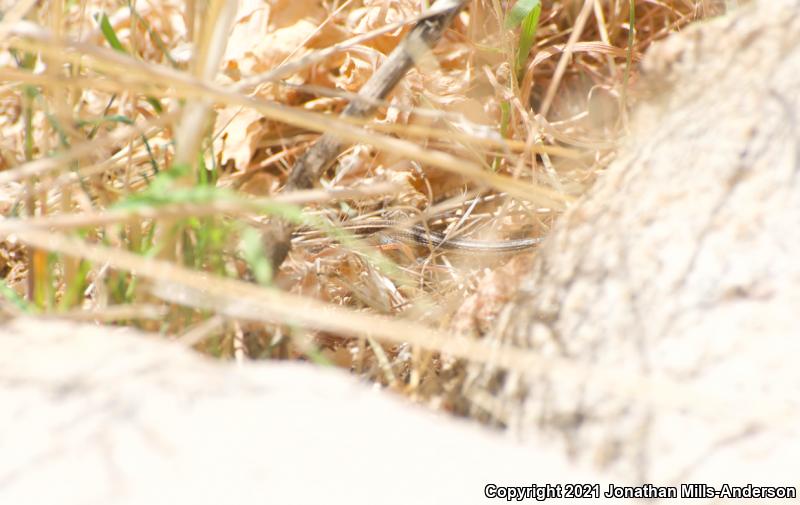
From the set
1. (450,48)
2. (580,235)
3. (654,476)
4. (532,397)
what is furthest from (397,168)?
(654,476)

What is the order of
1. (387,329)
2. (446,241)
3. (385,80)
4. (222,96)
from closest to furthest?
(387,329)
(222,96)
(385,80)
(446,241)

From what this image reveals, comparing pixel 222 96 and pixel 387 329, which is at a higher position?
pixel 222 96

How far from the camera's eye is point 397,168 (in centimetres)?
257

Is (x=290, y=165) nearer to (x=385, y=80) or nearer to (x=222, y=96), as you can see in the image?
(x=385, y=80)

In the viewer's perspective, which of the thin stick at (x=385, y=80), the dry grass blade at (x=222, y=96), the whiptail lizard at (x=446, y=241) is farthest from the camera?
the whiptail lizard at (x=446, y=241)

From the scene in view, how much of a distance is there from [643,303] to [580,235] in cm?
21

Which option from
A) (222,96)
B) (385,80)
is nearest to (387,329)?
(222,96)

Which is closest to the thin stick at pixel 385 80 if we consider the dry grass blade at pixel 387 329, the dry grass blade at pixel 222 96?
→ the dry grass blade at pixel 222 96

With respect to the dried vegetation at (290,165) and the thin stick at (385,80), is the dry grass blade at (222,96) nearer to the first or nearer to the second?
the dried vegetation at (290,165)

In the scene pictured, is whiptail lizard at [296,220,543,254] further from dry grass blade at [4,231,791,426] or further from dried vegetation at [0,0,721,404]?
dry grass blade at [4,231,791,426]

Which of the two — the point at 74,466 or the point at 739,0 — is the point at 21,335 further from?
the point at 739,0

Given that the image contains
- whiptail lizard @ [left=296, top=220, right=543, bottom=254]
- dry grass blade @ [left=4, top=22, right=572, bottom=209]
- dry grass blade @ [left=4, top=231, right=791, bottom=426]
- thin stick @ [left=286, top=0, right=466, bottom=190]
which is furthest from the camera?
whiptail lizard @ [left=296, top=220, right=543, bottom=254]

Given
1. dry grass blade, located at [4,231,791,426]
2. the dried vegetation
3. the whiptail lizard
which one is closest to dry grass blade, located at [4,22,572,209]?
the dried vegetation

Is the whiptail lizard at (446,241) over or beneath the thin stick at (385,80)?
beneath
